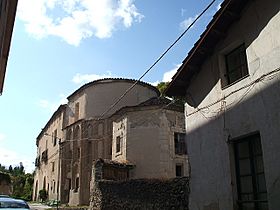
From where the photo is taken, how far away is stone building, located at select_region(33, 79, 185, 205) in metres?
37.9

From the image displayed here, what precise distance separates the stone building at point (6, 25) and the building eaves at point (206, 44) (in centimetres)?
598

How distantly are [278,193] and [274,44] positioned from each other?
A: 3871mm

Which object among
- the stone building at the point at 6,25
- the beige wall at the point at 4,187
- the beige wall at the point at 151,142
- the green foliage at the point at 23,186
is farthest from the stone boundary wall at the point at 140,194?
the green foliage at the point at 23,186

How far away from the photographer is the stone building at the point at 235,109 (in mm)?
9203

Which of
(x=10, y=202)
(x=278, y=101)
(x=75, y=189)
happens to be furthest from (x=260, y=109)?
(x=75, y=189)

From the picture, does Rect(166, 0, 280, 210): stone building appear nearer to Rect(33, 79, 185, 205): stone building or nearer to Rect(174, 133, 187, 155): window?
Rect(174, 133, 187, 155): window

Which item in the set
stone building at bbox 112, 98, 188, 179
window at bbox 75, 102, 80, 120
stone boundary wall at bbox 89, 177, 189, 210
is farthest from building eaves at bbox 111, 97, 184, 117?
window at bbox 75, 102, 80, 120

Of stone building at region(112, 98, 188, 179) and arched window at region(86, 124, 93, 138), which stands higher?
arched window at region(86, 124, 93, 138)

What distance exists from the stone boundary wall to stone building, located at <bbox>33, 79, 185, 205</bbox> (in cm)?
1285

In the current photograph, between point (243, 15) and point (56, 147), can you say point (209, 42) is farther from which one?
point (56, 147)

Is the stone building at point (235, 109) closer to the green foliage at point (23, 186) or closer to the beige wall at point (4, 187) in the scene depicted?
the beige wall at point (4, 187)

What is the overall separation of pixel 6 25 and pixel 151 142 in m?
22.4

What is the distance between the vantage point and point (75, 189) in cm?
3875

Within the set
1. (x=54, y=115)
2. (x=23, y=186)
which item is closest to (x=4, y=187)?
(x=54, y=115)
